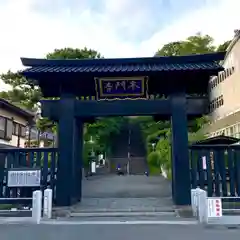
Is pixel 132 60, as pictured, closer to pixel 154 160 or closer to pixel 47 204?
pixel 47 204

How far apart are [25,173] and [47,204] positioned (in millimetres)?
1678

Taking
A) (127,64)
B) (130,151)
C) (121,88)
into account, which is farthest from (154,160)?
(121,88)

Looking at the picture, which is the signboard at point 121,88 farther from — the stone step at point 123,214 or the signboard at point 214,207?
the signboard at point 214,207

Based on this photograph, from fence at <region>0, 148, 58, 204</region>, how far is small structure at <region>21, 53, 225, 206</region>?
1.50ft

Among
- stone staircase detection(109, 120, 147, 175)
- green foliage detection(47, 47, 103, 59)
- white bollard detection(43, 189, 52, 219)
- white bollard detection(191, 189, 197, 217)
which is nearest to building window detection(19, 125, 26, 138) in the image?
green foliage detection(47, 47, 103, 59)

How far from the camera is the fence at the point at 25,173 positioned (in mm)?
11500

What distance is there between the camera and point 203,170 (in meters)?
11.7

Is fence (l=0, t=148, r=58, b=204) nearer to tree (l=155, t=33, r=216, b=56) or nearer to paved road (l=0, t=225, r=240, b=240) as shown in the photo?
paved road (l=0, t=225, r=240, b=240)

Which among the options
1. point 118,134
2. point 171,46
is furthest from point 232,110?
point 118,134

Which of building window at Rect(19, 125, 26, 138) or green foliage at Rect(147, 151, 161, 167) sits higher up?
building window at Rect(19, 125, 26, 138)

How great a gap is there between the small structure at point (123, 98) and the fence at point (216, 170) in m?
0.41

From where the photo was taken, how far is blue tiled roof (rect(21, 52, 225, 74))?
11.9 m

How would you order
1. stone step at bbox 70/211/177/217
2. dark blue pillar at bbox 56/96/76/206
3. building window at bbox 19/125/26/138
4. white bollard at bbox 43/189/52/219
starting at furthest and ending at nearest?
building window at bbox 19/125/26/138 < dark blue pillar at bbox 56/96/76/206 < stone step at bbox 70/211/177/217 < white bollard at bbox 43/189/52/219

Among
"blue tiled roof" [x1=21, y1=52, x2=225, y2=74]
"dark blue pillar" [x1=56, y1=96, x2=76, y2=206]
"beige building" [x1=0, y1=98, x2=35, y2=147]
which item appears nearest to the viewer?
"dark blue pillar" [x1=56, y1=96, x2=76, y2=206]
